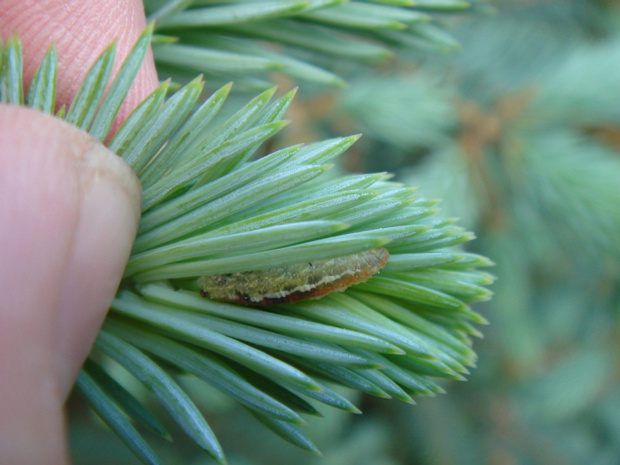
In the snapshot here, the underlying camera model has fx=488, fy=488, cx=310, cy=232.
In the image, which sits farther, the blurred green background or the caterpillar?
the blurred green background

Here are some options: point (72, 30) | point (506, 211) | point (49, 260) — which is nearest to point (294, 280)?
point (49, 260)

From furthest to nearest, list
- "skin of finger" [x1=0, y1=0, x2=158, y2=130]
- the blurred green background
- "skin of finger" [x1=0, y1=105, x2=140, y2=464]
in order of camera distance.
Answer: the blurred green background, "skin of finger" [x1=0, y1=0, x2=158, y2=130], "skin of finger" [x1=0, y1=105, x2=140, y2=464]

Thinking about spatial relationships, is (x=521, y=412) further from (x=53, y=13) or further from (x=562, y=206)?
(x=53, y=13)

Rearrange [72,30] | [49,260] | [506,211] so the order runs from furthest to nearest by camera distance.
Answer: [506,211] → [72,30] → [49,260]

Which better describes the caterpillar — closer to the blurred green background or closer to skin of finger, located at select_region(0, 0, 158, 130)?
skin of finger, located at select_region(0, 0, 158, 130)

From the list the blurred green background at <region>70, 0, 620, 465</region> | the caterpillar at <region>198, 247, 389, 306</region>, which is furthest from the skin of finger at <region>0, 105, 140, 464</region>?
the blurred green background at <region>70, 0, 620, 465</region>

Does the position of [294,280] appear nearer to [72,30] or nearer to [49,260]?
[49,260]

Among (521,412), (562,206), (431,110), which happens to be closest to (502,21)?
(431,110)
